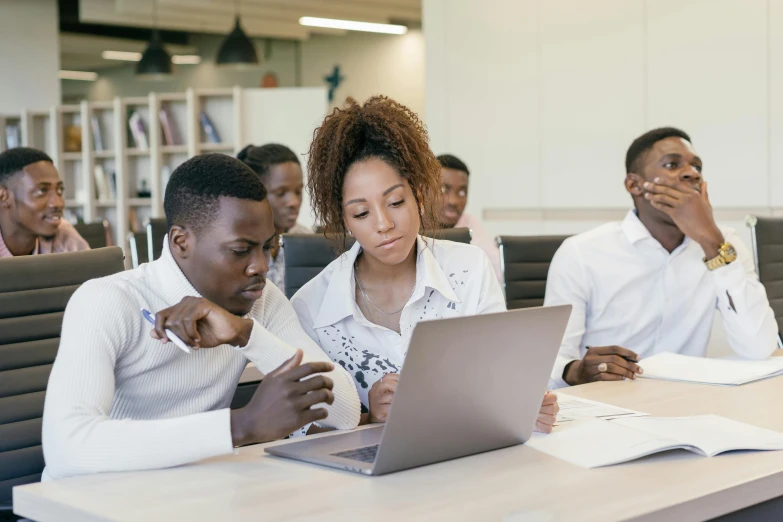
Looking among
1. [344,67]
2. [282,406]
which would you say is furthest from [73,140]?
[282,406]

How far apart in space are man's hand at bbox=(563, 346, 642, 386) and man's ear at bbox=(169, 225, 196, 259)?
38.1 inches

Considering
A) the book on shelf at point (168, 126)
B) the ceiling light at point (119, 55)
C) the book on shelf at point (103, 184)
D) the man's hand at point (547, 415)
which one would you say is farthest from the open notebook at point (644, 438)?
the ceiling light at point (119, 55)

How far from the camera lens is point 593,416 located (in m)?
1.70

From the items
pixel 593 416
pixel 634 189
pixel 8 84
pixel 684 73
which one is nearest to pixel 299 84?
pixel 8 84

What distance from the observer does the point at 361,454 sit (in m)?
1.42

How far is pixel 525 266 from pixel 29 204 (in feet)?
6.54

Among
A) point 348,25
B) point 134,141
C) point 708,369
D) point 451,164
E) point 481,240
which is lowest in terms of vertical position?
point 708,369

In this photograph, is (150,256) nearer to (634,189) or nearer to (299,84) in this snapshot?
(634,189)

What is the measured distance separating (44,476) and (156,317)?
1.18 feet

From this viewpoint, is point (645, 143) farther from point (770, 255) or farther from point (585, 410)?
point (585, 410)

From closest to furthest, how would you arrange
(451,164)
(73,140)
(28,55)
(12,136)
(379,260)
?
(379,260) → (451,164) → (73,140) → (12,136) → (28,55)

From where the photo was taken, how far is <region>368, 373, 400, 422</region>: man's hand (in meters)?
1.75

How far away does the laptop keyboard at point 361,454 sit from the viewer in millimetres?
1388

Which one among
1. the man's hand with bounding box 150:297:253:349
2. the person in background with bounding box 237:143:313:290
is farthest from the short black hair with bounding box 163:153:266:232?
the person in background with bounding box 237:143:313:290
